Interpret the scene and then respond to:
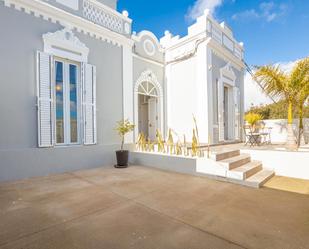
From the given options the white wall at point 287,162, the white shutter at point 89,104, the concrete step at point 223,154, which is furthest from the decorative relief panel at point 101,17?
the white wall at point 287,162

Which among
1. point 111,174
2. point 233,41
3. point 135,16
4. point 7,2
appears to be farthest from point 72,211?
point 233,41

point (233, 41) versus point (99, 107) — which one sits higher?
point (233, 41)

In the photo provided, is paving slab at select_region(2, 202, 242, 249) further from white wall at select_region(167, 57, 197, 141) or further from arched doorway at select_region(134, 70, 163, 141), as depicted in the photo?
white wall at select_region(167, 57, 197, 141)

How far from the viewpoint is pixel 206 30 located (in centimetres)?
704

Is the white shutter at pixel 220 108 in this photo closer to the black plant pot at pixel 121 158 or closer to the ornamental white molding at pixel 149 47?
the ornamental white molding at pixel 149 47

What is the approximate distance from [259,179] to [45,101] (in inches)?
214

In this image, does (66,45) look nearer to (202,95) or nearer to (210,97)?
(202,95)

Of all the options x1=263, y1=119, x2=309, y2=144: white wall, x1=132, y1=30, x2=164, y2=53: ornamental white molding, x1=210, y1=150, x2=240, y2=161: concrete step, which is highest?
x1=132, y1=30, x2=164, y2=53: ornamental white molding

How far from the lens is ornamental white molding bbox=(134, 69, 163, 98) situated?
23.7 ft

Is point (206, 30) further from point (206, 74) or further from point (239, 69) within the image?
point (239, 69)

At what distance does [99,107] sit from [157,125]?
3.04 meters

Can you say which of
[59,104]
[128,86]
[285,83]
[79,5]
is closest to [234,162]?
[285,83]

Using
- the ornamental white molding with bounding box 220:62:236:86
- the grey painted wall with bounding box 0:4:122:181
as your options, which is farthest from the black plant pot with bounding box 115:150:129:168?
the ornamental white molding with bounding box 220:62:236:86

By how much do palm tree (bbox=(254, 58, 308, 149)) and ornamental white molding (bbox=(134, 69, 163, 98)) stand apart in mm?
3849
